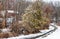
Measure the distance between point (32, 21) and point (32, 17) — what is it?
1.45 ft

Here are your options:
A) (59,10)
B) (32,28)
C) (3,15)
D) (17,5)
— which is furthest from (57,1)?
(32,28)

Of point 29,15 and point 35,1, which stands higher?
point 35,1

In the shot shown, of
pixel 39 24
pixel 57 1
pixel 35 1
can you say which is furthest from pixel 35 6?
pixel 57 1

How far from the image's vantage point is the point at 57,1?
41.0 meters

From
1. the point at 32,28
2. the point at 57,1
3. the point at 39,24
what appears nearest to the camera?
the point at 32,28

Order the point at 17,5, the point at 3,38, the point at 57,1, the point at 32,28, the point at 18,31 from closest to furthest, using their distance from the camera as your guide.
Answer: the point at 3,38
the point at 18,31
the point at 32,28
the point at 17,5
the point at 57,1

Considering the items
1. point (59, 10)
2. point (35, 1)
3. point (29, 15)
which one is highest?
point (35, 1)

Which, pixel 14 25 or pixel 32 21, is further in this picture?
pixel 32 21

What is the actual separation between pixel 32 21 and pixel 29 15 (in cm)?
66

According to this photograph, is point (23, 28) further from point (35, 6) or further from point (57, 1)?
point (57, 1)

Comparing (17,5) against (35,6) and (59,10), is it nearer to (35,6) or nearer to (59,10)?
(35,6)

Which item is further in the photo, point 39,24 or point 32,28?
point 39,24

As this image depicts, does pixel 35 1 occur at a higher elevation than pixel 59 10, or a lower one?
higher

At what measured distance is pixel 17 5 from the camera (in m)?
28.2
